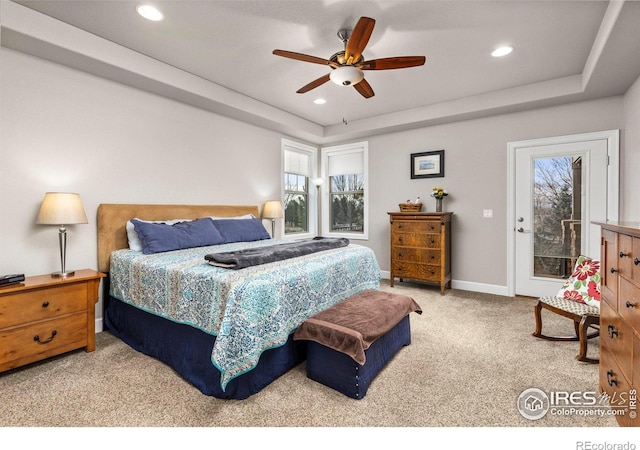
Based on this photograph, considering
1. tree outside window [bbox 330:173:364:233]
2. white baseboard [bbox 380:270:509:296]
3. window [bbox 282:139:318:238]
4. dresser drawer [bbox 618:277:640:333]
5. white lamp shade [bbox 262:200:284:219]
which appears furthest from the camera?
tree outside window [bbox 330:173:364:233]

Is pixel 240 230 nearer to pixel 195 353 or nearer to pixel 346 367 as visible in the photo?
pixel 195 353

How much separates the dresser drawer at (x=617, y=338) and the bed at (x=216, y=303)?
1.71 m

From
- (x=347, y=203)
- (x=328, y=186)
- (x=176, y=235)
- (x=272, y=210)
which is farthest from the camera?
(x=328, y=186)

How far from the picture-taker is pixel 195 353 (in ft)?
6.88

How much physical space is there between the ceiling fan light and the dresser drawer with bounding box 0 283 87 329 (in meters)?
2.66

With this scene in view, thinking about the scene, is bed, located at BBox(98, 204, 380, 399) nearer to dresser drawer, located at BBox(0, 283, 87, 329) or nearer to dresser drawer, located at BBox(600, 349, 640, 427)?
dresser drawer, located at BBox(0, 283, 87, 329)

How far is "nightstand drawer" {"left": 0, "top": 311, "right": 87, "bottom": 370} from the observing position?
2158mm

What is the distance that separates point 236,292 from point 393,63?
6.85 ft

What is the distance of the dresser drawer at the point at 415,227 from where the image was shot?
171 inches

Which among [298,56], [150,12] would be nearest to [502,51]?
[298,56]

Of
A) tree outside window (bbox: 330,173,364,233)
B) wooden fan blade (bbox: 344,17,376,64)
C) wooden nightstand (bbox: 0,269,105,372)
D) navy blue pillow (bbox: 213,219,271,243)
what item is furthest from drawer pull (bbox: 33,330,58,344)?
tree outside window (bbox: 330,173,364,233)
